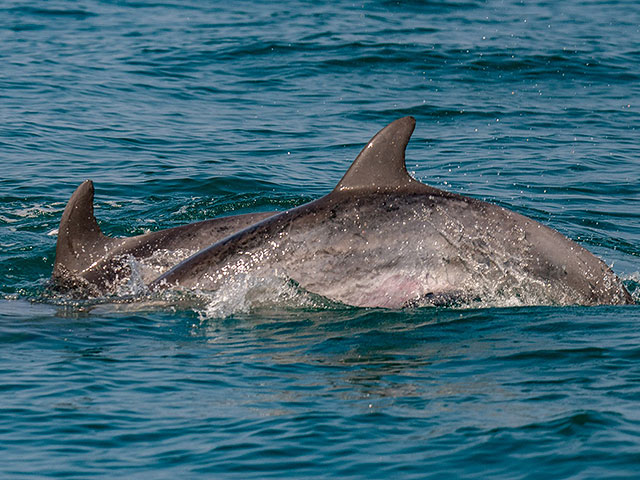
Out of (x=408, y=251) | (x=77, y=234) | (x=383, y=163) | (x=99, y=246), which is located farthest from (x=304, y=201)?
(x=408, y=251)

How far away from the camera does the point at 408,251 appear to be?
11.0m

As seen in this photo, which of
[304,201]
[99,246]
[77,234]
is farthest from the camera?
[304,201]

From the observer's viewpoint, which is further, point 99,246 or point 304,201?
point 304,201

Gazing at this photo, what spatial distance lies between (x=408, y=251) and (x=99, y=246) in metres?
4.11

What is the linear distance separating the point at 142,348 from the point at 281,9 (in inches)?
1171

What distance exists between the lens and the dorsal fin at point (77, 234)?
12883 mm

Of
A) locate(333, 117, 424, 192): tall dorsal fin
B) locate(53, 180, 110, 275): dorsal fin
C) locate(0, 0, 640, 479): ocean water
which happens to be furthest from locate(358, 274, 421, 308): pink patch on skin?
locate(53, 180, 110, 275): dorsal fin

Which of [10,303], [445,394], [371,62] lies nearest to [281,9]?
[371,62]

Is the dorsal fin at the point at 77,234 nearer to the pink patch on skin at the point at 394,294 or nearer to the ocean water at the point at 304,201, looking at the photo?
the ocean water at the point at 304,201

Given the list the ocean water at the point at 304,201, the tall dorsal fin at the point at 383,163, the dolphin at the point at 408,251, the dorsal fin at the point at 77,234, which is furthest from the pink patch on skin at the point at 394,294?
the dorsal fin at the point at 77,234

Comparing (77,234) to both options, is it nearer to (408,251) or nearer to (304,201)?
(408,251)

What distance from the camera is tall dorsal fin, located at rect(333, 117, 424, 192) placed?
11.0 m

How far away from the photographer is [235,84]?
1088 inches

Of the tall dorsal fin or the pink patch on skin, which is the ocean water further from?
the tall dorsal fin
